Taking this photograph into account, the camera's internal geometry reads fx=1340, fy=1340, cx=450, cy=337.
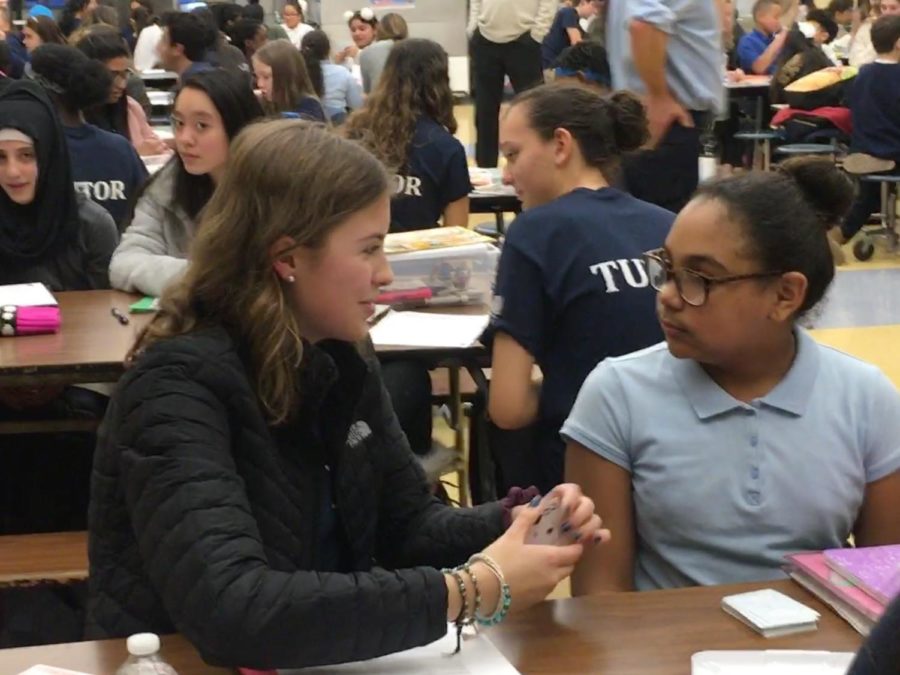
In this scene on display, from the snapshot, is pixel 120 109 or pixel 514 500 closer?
pixel 514 500

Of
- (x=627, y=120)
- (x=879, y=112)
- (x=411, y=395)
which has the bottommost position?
(x=411, y=395)

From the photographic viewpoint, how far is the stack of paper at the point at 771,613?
152 centimetres

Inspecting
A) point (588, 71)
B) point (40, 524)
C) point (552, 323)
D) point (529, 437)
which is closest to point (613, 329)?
point (552, 323)

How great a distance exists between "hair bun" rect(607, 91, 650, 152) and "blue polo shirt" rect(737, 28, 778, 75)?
338 inches

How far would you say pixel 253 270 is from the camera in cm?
162

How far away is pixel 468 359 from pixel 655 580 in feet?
4.40

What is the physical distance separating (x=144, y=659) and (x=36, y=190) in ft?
8.32

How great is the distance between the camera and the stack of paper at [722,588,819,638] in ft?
4.99

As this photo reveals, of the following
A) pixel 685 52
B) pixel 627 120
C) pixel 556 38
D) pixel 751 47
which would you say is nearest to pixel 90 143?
pixel 685 52

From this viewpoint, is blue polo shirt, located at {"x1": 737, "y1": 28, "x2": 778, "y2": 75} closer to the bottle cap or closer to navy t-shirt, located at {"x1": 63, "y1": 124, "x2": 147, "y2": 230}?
navy t-shirt, located at {"x1": 63, "y1": 124, "x2": 147, "y2": 230}

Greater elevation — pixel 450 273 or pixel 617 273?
pixel 617 273

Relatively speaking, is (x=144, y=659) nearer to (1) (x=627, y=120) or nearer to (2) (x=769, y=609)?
(2) (x=769, y=609)

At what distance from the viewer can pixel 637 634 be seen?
152 centimetres

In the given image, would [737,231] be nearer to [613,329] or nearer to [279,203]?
[279,203]
